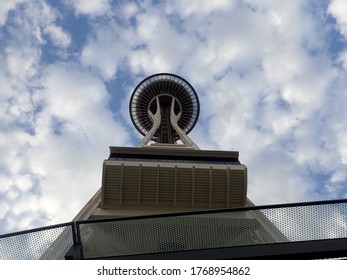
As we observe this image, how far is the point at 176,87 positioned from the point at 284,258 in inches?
2933

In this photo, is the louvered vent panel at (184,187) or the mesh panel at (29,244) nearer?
the mesh panel at (29,244)

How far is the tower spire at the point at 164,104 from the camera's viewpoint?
7838 cm

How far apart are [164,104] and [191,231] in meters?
75.6

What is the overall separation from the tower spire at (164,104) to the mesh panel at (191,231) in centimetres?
6931

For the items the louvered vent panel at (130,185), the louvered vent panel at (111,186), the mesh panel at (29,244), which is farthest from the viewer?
the louvered vent panel at (130,185)

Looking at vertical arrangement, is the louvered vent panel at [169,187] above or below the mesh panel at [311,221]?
above

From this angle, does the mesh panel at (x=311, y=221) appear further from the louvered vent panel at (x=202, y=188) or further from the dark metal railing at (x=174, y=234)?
the louvered vent panel at (x=202, y=188)

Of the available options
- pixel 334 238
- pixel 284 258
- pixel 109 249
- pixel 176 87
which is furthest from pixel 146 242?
pixel 176 87

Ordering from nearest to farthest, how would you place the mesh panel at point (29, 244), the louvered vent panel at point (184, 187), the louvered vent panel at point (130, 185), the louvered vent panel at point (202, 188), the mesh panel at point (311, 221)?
the mesh panel at point (311, 221), the mesh panel at point (29, 244), the louvered vent panel at point (130, 185), the louvered vent panel at point (184, 187), the louvered vent panel at point (202, 188)

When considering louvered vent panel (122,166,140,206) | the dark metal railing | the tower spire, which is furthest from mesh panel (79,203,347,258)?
the tower spire

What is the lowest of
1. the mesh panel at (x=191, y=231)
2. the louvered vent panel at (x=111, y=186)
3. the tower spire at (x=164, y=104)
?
the mesh panel at (x=191, y=231)

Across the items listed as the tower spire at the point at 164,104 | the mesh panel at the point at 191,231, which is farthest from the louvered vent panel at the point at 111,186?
the tower spire at the point at 164,104

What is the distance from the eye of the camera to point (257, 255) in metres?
5.77

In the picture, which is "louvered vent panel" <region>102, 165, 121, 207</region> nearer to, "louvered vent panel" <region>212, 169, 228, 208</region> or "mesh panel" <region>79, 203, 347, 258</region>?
"louvered vent panel" <region>212, 169, 228, 208</region>
